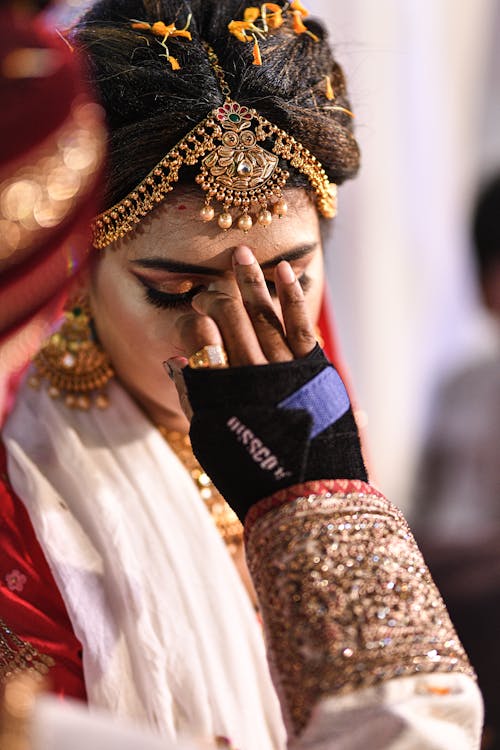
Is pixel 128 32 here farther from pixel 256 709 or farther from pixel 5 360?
pixel 256 709

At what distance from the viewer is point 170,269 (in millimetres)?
889

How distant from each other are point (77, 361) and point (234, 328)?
0.97 feet

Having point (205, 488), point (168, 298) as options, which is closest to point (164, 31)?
point (168, 298)

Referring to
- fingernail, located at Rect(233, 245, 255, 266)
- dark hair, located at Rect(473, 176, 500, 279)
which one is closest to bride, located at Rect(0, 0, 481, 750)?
fingernail, located at Rect(233, 245, 255, 266)

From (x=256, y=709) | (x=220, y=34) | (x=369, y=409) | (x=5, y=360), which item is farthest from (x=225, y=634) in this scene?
(x=369, y=409)

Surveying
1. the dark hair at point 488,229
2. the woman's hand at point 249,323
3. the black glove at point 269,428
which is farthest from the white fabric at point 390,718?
the dark hair at point 488,229

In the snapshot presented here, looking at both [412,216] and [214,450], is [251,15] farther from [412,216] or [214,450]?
[412,216]

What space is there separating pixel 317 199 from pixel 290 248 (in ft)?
0.26

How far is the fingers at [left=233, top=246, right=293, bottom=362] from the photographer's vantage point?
809 mm

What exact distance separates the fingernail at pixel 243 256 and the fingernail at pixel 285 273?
0.03 meters

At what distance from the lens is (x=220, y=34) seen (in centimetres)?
91

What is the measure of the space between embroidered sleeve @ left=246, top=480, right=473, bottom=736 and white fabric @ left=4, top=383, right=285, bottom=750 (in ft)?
0.56

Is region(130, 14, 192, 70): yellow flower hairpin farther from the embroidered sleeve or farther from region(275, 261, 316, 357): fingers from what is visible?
the embroidered sleeve

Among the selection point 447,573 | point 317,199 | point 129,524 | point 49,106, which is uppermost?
point 49,106
